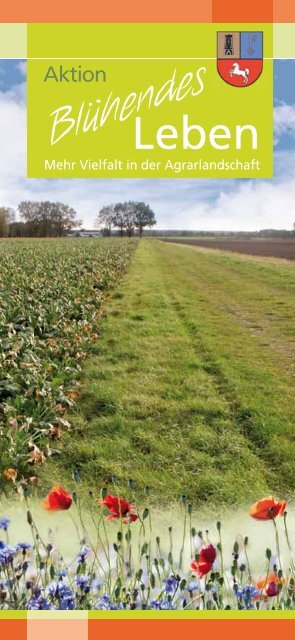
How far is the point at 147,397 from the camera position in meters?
5.74

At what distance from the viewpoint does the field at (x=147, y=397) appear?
13.3 feet

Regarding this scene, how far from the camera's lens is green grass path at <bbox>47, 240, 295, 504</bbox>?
4.02 meters

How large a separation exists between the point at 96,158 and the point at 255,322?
7507 mm

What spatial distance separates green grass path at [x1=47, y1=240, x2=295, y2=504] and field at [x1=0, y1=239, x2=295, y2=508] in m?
0.02

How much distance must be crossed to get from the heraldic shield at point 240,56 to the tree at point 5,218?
11.7 metres

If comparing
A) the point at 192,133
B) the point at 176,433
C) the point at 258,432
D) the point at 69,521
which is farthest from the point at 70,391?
the point at 192,133

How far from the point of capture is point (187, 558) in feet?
8.80

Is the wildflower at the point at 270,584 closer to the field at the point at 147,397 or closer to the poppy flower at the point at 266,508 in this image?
the poppy flower at the point at 266,508
